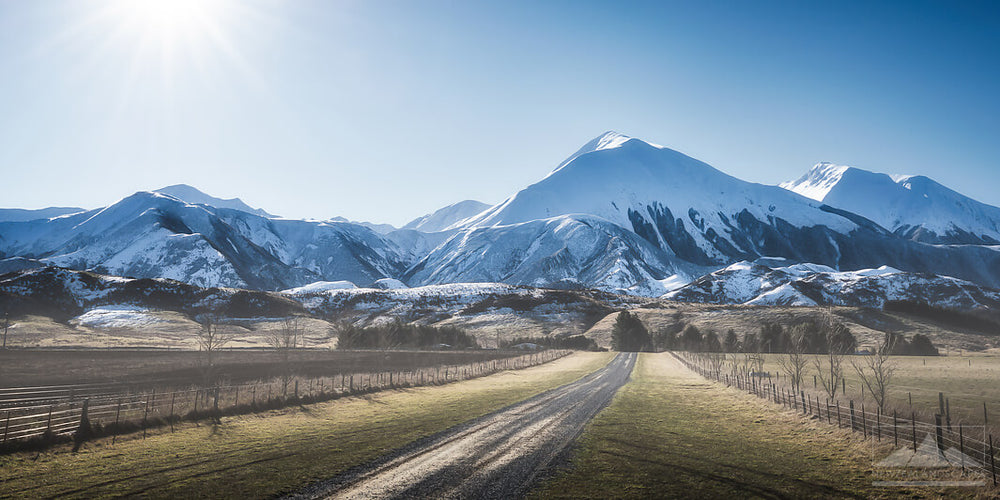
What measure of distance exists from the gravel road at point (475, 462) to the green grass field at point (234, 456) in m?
1.49

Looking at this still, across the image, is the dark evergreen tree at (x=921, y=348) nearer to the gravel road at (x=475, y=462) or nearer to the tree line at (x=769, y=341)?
the tree line at (x=769, y=341)

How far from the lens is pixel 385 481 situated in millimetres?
20453

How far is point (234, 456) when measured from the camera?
81.0 feet

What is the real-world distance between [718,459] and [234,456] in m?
22.7

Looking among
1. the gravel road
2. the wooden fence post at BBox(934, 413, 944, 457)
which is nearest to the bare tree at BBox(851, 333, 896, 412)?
the wooden fence post at BBox(934, 413, 944, 457)

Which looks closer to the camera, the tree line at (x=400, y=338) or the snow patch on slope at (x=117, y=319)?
the tree line at (x=400, y=338)

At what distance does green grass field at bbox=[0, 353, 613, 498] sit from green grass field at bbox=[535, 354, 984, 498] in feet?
33.3

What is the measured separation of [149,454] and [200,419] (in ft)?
35.6

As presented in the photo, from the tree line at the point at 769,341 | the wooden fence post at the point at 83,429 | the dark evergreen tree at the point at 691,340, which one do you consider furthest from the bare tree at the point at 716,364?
the wooden fence post at the point at 83,429

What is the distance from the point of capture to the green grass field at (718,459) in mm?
19219

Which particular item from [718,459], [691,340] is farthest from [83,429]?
[691,340]

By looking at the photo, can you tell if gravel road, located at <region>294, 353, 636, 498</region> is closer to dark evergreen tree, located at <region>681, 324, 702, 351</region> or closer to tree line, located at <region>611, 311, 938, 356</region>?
tree line, located at <region>611, 311, 938, 356</region>

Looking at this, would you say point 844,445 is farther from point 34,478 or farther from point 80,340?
point 80,340

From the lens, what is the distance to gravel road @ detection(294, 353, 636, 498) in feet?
63.2
